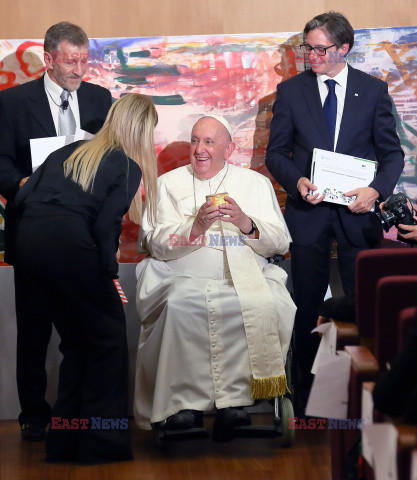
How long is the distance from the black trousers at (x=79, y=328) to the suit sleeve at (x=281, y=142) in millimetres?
1289

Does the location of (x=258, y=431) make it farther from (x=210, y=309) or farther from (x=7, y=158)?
(x=7, y=158)

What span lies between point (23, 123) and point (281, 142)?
1419 mm

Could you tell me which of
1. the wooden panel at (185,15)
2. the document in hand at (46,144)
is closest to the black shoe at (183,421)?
the document in hand at (46,144)

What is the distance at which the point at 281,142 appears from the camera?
14.4 feet

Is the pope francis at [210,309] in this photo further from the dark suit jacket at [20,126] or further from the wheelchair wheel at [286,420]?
the dark suit jacket at [20,126]

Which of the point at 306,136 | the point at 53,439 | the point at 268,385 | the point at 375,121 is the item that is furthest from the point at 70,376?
the point at 375,121

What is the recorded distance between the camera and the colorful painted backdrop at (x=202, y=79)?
489 centimetres

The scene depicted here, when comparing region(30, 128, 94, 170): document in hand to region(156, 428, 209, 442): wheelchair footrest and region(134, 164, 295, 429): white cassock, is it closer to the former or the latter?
region(134, 164, 295, 429): white cassock

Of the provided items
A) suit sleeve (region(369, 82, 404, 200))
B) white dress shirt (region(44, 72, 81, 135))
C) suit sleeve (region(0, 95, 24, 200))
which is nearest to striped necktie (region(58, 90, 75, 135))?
white dress shirt (region(44, 72, 81, 135))

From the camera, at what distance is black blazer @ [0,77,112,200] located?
162 inches

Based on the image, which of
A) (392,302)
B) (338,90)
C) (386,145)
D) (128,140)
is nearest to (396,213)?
(386,145)

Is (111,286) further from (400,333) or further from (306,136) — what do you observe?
(400,333)

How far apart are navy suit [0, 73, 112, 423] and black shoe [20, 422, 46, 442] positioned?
4 centimetres

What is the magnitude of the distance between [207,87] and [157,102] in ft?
1.08
